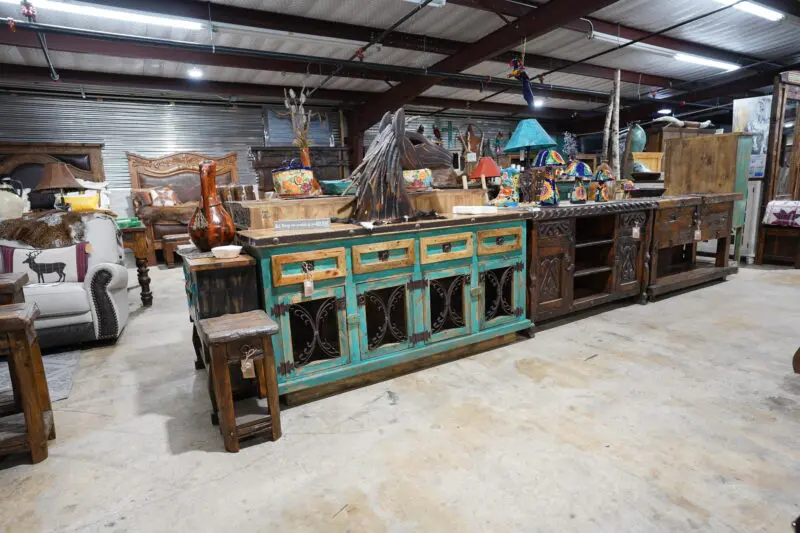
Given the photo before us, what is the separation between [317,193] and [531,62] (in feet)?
19.2

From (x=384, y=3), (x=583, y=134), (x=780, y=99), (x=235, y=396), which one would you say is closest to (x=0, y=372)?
(x=235, y=396)

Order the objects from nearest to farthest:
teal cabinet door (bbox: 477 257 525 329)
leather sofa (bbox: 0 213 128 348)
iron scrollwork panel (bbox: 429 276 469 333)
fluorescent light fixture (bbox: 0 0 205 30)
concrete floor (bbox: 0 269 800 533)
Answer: concrete floor (bbox: 0 269 800 533)
iron scrollwork panel (bbox: 429 276 469 333)
teal cabinet door (bbox: 477 257 525 329)
leather sofa (bbox: 0 213 128 348)
fluorescent light fixture (bbox: 0 0 205 30)

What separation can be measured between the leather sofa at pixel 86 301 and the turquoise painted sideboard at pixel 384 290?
167cm

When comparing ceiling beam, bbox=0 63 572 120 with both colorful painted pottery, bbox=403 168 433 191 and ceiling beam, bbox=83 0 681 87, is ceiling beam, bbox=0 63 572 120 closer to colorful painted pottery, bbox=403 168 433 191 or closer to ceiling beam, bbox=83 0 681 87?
ceiling beam, bbox=83 0 681 87

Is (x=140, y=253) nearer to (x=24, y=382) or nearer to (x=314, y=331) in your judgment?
(x=24, y=382)

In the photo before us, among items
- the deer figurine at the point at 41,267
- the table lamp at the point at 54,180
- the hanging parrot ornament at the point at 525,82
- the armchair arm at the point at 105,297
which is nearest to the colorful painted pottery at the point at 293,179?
the armchair arm at the point at 105,297

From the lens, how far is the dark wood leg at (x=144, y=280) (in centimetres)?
474

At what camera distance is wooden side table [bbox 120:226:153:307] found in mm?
4773

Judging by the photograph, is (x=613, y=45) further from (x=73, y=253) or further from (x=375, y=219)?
(x=73, y=253)

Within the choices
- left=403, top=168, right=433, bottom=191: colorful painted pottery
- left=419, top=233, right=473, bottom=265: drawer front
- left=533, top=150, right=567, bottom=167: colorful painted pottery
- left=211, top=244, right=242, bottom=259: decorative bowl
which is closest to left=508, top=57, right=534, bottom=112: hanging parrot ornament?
left=533, top=150, right=567, bottom=167: colorful painted pottery

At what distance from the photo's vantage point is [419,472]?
5.98 ft

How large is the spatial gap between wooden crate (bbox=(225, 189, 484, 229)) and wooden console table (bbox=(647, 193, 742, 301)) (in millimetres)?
2038

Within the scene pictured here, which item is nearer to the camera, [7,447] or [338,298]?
[7,447]

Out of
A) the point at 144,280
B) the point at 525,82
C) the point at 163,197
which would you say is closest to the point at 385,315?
the point at 144,280
